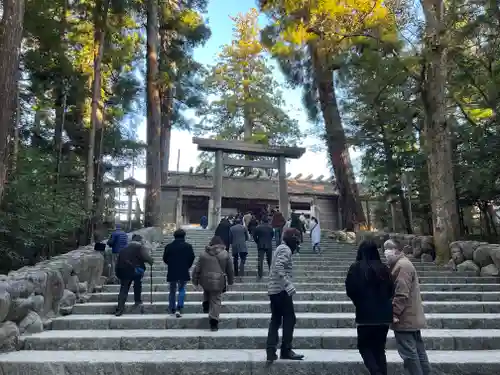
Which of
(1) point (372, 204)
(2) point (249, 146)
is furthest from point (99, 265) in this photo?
(1) point (372, 204)

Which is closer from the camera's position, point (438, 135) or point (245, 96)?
point (438, 135)

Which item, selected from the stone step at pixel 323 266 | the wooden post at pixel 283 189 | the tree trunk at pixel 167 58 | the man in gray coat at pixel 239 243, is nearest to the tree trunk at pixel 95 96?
the tree trunk at pixel 167 58

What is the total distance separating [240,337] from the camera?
5.23 meters

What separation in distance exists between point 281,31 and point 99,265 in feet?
31.4

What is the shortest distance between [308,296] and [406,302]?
141 inches

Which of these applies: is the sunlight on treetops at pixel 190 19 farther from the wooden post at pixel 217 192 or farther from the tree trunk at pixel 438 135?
the tree trunk at pixel 438 135

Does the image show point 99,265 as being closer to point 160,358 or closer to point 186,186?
point 160,358

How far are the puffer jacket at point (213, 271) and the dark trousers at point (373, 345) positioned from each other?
7.69 ft

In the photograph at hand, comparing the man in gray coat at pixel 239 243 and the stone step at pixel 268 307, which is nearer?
the stone step at pixel 268 307

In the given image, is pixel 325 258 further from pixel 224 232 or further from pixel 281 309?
pixel 281 309

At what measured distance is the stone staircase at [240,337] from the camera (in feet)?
14.7

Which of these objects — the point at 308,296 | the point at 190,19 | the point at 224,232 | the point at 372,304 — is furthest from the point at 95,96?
the point at 372,304

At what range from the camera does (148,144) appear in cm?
1526

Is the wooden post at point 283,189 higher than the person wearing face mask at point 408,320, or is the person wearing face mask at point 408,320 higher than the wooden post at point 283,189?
the wooden post at point 283,189
